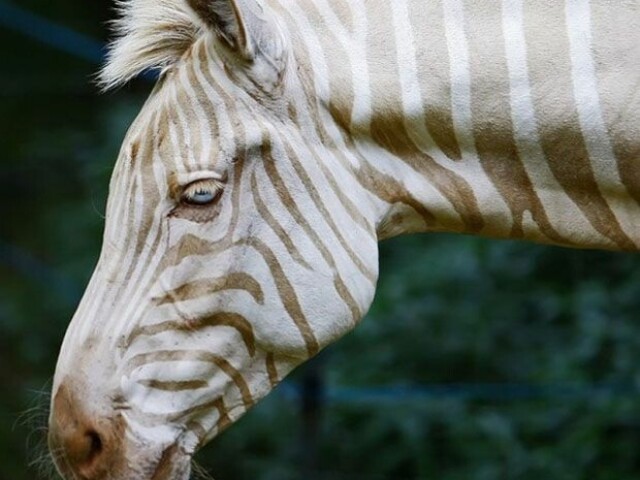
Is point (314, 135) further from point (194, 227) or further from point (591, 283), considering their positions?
point (591, 283)

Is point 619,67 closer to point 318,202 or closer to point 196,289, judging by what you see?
point 318,202

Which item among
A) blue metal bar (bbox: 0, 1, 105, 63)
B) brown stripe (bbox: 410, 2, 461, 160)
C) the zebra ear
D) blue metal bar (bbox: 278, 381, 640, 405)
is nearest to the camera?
the zebra ear

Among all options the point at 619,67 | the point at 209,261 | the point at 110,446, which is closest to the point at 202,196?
the point at 209,261

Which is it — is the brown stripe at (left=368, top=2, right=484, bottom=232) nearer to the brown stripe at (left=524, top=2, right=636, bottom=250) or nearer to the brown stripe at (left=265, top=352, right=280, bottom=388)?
the brown stripe at (left=524, top=2, right=636, bottom=250)

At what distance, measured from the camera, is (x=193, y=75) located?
2.40 metres

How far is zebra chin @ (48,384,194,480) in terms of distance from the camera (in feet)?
7.63

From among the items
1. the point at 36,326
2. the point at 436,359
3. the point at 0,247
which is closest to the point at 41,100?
the point at 0,247

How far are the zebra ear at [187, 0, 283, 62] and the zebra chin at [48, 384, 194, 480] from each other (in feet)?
2.26

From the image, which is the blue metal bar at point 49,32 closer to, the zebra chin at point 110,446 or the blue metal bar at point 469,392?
the blue metal bar at point 469,392

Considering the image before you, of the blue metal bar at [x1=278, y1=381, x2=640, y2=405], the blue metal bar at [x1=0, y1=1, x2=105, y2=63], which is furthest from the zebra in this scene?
the blue metal bar at [x1=0, y1=1, x2=105, y2=63]

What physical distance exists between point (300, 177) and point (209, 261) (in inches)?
8.9

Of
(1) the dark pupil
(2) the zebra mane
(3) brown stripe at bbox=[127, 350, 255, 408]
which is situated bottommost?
(3) brown stripe at bbox=[127, 350, 255, 408]

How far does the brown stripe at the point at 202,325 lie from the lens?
233 cm

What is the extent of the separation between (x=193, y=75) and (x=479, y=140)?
541 millimetres
